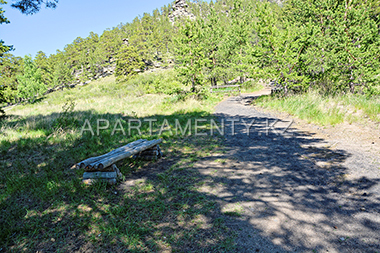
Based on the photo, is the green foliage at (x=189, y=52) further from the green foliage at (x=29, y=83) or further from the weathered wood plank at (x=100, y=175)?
the green foliage at (x=29, y=83)

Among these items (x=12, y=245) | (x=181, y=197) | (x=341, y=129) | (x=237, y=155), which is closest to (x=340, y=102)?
(x=341, y=129)

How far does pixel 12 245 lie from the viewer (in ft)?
8.55

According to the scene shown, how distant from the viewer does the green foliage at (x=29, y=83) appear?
124 feet

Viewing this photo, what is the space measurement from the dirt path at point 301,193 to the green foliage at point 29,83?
1818 inches

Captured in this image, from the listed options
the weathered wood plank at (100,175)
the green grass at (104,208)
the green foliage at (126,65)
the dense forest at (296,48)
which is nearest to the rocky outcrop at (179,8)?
the green foliage at (126,65)

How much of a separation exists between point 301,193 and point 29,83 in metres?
49.0

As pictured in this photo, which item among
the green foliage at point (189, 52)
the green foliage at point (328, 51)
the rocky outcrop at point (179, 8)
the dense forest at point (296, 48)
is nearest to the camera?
the green foliage at point (328, 51)

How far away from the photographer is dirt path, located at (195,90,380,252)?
7.82ft

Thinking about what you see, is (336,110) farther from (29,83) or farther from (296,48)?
(29,83)

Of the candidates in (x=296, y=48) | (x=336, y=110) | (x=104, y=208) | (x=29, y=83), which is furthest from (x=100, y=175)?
(x=29, y=83)

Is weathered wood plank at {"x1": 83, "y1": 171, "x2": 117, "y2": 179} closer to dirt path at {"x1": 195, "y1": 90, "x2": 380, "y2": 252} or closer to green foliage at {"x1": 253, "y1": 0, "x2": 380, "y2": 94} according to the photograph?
dirt path at {"x1": 195, "y1": 90, "x2": 380, "y2": 252}

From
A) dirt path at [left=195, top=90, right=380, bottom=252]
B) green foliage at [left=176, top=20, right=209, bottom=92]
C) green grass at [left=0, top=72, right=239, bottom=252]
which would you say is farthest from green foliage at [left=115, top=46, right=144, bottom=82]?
dirt path at [left=195, top=90, right=380, bottom=252]

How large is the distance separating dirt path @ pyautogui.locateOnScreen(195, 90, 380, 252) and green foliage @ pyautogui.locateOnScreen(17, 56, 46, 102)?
46.2 meters

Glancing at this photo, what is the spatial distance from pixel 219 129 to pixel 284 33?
26.7 ft
